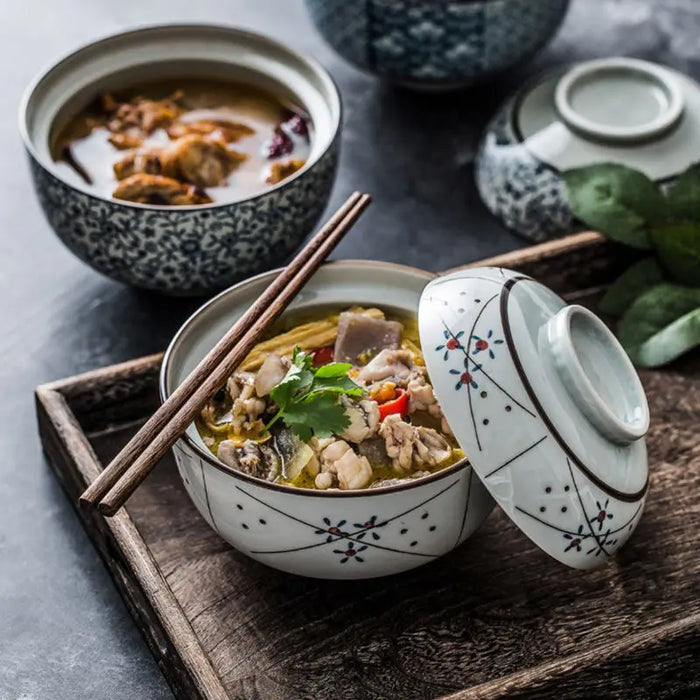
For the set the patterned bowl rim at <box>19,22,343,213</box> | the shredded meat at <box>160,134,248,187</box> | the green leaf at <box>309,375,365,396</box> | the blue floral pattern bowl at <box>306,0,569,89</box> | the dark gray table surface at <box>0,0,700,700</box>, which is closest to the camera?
the green leaf at <box>309,375,365,396</box>

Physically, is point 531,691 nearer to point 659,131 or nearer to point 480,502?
point 480,502

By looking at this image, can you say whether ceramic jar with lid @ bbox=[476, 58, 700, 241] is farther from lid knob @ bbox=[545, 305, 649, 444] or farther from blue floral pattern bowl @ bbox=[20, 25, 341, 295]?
lid knob @ bbox=[545, 305, 649, 444]

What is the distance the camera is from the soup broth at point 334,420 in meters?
1.59

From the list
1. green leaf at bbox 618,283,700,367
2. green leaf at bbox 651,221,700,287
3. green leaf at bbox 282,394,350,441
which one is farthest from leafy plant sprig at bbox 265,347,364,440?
green leaf at bbox 651,221,700,287

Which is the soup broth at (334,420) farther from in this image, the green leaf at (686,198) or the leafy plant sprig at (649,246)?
the green leaf at (686,198)

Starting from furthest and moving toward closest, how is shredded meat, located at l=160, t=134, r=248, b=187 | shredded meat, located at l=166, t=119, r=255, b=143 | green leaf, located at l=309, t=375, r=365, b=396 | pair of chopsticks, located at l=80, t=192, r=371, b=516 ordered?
shredded meat, located at l=166, t=119, r=255, b=143
shredded meat, located at l=160, t=134, r=248, b=187
green leaf, located at l=309, t=375, r=365, b=396
pair of chopsticks, located at l=80, t=192, r=371, b=516

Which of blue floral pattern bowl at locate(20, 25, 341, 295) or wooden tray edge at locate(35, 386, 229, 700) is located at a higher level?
blue floral pattern bowl at locate(20, 25, 341, 295)

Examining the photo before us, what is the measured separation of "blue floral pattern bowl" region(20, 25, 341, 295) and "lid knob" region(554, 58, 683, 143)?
46 cm

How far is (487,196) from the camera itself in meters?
2.40

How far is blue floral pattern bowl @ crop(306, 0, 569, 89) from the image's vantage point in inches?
93.7

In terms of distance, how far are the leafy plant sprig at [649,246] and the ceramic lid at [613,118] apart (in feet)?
0.30

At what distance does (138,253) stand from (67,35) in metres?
1.02

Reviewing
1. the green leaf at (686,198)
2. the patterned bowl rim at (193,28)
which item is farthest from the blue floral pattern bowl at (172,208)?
the green leaf at (686,198)

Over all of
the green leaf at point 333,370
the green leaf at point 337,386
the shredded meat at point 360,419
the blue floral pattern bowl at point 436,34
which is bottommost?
the blue floral pattern bowl at point 436,34
